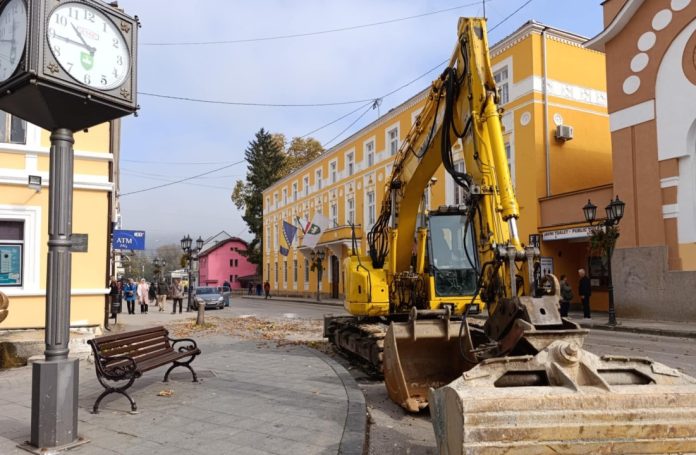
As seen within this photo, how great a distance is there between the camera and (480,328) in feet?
22.6

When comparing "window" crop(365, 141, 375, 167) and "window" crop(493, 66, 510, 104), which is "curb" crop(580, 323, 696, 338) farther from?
"window" crop(365, 141, 375, 167)

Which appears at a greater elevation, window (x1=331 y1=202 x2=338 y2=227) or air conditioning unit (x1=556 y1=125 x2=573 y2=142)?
air conditioning unit (x1=556 y1=125 x2=573 y2=142)

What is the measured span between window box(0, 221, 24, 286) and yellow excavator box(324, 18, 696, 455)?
6.34m

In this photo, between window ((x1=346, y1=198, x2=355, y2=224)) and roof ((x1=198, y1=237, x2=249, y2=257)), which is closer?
window ((x1=346, y1=198, x2=355, y2=224))

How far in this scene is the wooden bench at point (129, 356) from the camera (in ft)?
20.2

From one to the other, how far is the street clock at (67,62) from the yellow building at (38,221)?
597 centimetres

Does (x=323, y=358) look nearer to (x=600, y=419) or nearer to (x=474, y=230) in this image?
(x=474, y=230)

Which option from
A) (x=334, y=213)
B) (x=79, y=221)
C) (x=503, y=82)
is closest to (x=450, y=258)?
(x=79, y=221)

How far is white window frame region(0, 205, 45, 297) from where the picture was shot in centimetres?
1034

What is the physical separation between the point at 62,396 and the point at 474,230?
4.54 metres

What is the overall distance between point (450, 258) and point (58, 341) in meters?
5.89

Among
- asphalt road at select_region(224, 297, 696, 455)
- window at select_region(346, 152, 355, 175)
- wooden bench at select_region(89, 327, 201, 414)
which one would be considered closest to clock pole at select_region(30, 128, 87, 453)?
wooden bench at select_region(89, 327, 201, 414)

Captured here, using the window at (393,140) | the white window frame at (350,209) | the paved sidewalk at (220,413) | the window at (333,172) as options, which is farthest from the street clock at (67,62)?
the window at (333,172)

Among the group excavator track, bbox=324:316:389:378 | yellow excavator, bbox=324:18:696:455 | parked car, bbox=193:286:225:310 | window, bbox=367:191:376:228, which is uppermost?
window, bbox=367:191:376:228
